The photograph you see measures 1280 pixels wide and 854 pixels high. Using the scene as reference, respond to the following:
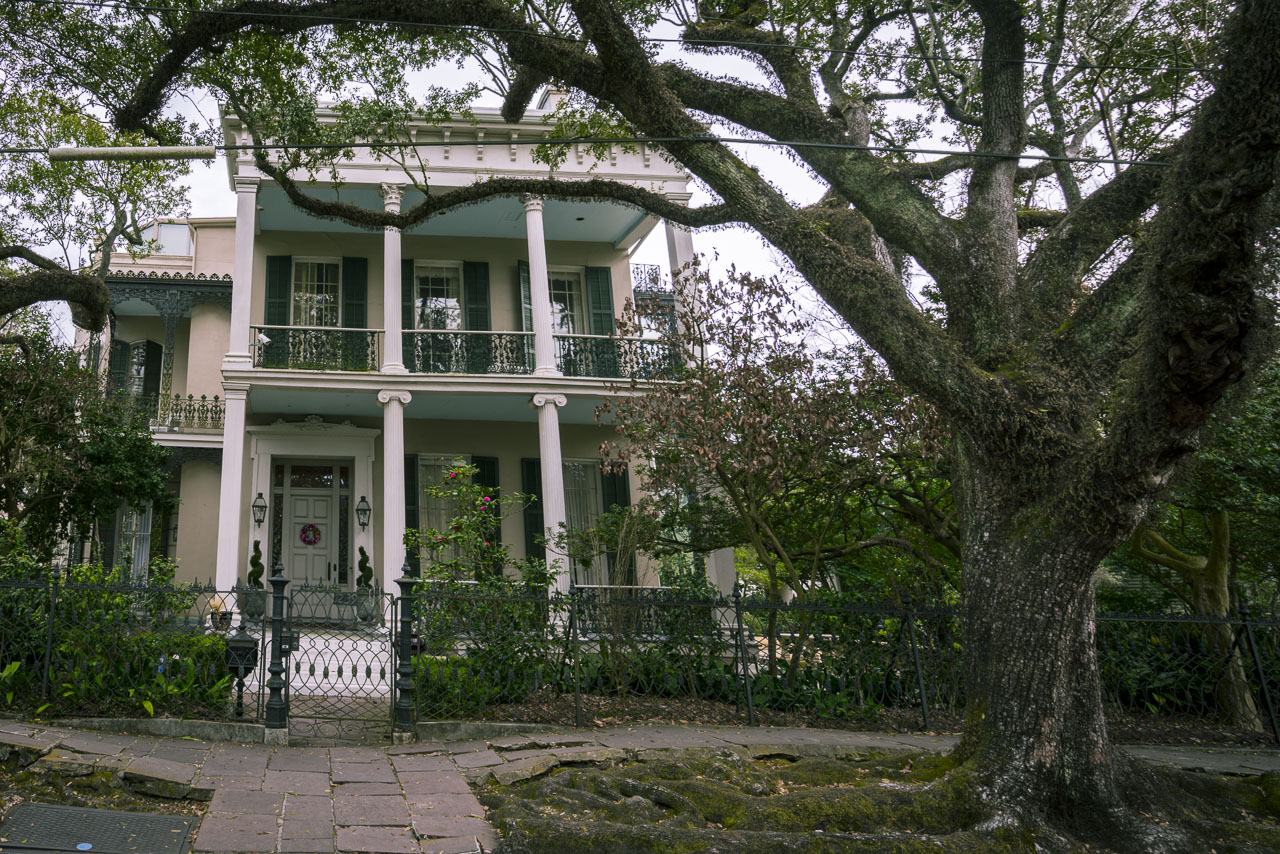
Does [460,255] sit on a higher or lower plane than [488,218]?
lower

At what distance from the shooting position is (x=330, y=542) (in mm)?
13922

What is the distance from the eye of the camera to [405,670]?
6.81 meters

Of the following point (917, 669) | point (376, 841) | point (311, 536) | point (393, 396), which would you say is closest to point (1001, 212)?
point (917, 669)

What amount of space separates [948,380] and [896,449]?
15.4ft

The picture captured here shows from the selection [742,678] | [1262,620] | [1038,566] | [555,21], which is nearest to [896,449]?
[742,678]

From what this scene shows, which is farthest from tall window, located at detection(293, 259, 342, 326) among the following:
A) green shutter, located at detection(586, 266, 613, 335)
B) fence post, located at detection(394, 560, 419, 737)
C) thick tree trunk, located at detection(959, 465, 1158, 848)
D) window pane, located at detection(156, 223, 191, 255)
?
thick tree trunk, located at detection(959, 465, 1158, 848)

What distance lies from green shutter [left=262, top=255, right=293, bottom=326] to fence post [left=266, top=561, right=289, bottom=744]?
346 inches

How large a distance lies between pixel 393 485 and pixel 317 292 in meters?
4.48

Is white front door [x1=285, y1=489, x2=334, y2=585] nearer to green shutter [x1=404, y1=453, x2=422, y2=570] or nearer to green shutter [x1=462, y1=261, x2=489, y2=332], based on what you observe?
green shutter [x1=404, y1=453, x2=422, y2=570]

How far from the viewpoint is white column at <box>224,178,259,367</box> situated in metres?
12.7

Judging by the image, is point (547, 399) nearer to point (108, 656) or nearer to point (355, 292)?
point (355, 292)

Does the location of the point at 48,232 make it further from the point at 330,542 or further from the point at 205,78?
the point at 205,78

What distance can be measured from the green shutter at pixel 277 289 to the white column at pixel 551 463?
4608 millimetres

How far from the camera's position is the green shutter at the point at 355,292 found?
1451 cm
